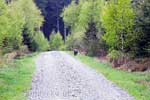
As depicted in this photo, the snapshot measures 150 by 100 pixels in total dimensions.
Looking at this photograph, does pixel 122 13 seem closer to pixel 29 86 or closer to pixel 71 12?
pixel 29 86

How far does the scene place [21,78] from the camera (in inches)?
1035

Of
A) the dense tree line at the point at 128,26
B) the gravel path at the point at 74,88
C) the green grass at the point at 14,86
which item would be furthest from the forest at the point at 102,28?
the gravel path at the point at 74,88

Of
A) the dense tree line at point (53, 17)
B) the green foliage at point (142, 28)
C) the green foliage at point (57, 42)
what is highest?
the green foliage at point (142, 28)

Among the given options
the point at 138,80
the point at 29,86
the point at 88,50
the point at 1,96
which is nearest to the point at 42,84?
the point at 29,86

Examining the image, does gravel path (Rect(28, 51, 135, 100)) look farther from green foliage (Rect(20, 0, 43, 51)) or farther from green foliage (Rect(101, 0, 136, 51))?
green foliage (Rect(20, 0, 43, 51))

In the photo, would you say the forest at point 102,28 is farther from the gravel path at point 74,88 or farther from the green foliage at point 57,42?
the gravel path at point 74,88

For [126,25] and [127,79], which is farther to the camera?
[126,25]

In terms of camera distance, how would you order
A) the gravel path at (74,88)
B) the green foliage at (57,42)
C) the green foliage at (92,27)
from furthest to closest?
the green foliage at (57,42) → the green foliage at (92,27) → the gravel path at (74,88)

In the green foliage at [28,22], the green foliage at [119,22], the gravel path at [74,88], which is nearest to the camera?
the gravel path at [74,88]

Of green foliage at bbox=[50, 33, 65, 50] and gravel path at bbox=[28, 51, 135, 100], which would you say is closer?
gravel path at bbox=[28, 51, 135, 100]

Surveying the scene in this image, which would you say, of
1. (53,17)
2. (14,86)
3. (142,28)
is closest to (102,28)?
(142,28)

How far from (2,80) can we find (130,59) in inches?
579

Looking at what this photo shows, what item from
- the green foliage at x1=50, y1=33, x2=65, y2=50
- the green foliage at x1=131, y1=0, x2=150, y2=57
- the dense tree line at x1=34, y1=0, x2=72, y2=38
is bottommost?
the green foliage at x1=50, y1=33, x2=65, y2=50

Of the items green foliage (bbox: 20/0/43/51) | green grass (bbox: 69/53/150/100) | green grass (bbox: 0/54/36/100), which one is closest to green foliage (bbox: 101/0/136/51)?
green grass (bbox: 69/53/150/100)
